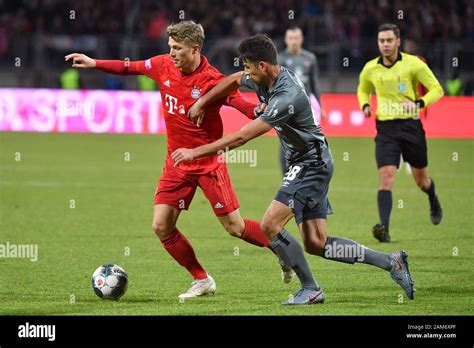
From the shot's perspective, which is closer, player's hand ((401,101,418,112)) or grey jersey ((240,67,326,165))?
grey jersey ((240,67,326,165))

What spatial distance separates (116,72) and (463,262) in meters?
4.01

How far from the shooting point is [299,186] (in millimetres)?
7887

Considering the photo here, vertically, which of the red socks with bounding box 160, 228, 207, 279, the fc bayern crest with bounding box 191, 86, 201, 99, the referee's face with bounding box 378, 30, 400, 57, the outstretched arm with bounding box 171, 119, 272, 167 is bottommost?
the red socks with bounding box 160, 228, 207, 279

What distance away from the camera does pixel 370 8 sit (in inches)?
1249

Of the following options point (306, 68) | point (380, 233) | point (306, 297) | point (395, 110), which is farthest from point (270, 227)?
point (306, 68)

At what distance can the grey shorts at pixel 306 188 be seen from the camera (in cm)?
787

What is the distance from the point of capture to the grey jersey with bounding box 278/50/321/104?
15016 mm

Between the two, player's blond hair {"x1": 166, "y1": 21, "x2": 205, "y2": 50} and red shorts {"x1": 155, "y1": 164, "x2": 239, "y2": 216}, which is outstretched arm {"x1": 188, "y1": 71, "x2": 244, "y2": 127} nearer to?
player's blond hair {"x1": 166, "y1": 21, "x2": 205, "y2": 50}

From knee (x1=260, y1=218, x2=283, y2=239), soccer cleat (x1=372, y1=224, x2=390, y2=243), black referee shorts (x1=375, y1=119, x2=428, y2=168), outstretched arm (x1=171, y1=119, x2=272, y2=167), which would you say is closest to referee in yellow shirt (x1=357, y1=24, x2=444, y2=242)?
black referee shorts (x1=375, y1=119, x2=428, y2=168)

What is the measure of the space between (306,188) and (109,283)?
172 centimetres

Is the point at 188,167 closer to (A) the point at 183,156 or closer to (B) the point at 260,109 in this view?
(B) the point at 260,109

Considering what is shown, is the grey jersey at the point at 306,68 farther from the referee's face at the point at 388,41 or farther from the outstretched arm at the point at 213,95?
the outstretched arm at the point at 213,95

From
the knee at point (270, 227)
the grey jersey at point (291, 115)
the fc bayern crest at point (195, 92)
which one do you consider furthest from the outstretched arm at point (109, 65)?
the knee at point (270, 227)

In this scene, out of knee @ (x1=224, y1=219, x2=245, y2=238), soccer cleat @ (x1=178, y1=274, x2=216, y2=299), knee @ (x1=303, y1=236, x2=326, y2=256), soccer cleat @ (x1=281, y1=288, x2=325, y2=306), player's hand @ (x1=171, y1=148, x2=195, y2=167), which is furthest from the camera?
knee @ (x1=224, y1=219, x2=245, y2=238)
